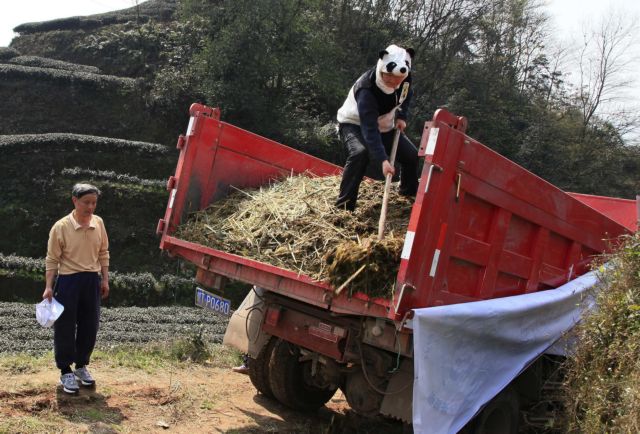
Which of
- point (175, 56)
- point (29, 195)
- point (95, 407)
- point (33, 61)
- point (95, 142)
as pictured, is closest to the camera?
point (95, 407)

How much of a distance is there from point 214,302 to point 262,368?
30.9 inches

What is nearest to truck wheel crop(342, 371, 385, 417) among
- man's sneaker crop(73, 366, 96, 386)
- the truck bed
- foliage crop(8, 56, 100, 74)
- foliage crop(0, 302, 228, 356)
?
the truck bed

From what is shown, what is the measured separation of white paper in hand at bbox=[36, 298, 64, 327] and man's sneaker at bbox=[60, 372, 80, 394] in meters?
0.46

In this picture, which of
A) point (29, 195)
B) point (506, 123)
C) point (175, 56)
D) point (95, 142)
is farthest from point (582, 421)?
point (506, 123)

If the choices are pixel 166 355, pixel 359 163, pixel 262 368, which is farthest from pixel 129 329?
pixel 359 163

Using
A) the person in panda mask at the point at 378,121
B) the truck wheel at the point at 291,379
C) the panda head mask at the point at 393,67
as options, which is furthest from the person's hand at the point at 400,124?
the truck wheel at the point at 291,379

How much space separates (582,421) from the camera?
3910mm

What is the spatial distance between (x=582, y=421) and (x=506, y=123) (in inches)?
889

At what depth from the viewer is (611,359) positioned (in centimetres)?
388

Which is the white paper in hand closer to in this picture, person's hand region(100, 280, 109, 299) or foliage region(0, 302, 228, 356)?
person's hand region(100, 280, 109, 299)

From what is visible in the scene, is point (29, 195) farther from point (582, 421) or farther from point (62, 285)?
point (582, 421)

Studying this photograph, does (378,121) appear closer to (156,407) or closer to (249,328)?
(249,328)

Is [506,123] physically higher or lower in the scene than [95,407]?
higher

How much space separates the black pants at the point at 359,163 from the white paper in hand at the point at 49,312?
2093mm
